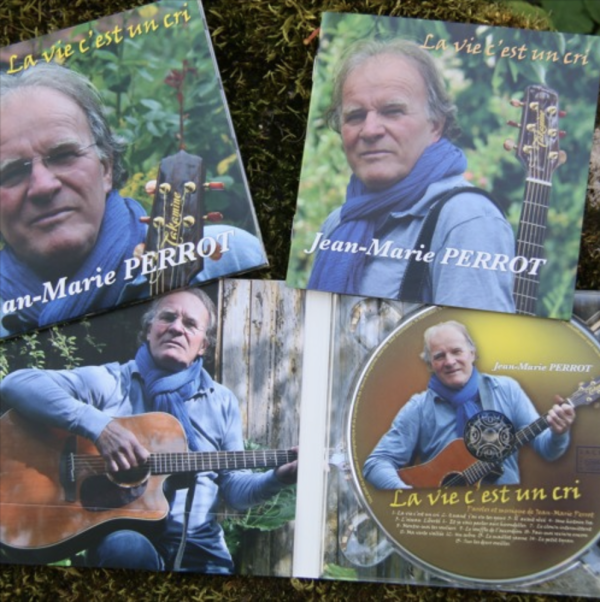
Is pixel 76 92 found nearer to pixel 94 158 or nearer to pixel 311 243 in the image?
pixel 94 158

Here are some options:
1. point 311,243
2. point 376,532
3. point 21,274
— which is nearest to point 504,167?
point 311,243

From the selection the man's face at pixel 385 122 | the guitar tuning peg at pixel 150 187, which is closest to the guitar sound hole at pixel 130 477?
the guitar tuning peg at pixel 150 187

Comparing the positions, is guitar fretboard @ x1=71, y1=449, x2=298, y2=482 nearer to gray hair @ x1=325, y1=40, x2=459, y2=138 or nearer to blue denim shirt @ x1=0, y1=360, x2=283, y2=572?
blue denim shirt @ x1=0, y1=360, x2=283, y2=572

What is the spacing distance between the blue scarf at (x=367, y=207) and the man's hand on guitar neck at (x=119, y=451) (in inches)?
11.6

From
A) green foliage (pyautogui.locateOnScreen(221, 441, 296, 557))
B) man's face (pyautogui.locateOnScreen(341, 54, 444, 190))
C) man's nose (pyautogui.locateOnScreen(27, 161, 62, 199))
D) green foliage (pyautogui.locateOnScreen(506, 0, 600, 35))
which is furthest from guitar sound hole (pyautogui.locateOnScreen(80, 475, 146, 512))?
green foliage (pyautogui.locateOnScreen(506, 0, 600, 35))

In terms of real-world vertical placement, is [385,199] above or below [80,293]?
above

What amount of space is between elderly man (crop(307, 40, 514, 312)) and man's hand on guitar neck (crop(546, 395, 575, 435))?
0.13m

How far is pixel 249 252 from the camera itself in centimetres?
93

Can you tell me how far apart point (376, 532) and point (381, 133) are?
49cm

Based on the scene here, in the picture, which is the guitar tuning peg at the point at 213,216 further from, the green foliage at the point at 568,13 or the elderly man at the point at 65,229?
the green foliage at the point at 568,13

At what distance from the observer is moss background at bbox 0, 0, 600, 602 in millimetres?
938

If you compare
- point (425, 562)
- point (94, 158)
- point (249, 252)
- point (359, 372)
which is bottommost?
point (425, 562)

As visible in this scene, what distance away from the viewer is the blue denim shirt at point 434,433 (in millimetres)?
922

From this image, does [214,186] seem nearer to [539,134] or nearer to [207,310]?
[207,310]
